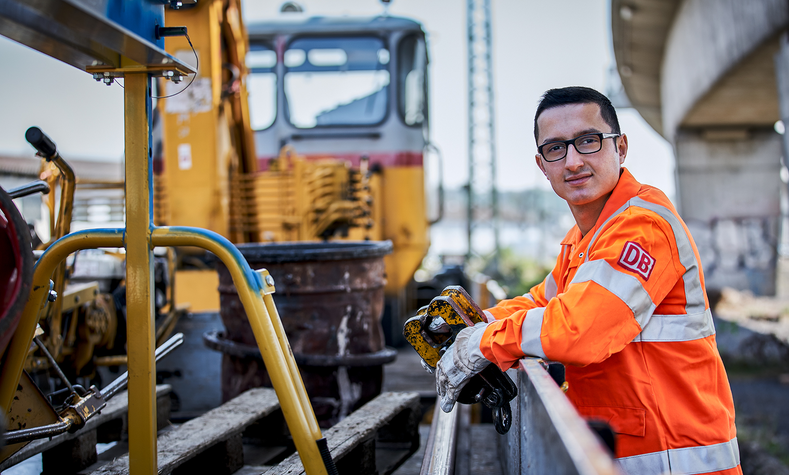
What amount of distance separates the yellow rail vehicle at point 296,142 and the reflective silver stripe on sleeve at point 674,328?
11.0 feet

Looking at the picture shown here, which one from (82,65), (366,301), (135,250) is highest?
(82,65)

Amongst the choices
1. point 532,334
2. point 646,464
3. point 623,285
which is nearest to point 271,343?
point 532,334

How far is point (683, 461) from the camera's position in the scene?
1697 mm

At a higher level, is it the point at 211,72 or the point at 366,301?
the point at 211,72

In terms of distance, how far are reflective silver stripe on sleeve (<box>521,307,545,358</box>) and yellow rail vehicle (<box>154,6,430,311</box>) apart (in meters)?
3.18

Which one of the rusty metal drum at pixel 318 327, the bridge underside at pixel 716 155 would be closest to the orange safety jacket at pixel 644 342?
the rusty metal drum at pixel 318 327

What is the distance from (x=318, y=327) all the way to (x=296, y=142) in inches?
164

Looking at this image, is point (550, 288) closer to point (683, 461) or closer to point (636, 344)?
point (636, 344)

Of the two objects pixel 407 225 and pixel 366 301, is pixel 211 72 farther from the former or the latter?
pixel 407 225

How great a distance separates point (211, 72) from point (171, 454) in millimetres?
3166

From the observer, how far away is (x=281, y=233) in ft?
16.3

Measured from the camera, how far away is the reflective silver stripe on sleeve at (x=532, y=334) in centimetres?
168

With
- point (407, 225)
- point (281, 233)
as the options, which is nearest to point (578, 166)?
point (281, 233)

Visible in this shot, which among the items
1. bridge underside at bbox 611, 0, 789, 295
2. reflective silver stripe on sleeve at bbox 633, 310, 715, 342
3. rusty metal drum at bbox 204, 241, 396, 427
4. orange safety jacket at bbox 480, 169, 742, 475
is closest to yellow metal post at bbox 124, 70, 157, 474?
orange safety jacket at bbox 480, 169, 742, 475
